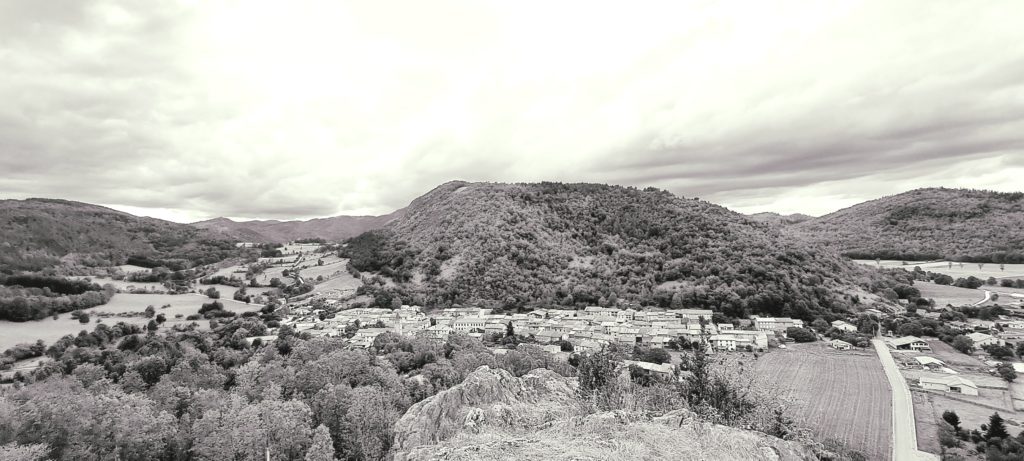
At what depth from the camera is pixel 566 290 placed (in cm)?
6344

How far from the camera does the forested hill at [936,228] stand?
7725 centimetres

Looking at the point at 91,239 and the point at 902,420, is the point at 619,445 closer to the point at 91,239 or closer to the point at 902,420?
the point at 902,420

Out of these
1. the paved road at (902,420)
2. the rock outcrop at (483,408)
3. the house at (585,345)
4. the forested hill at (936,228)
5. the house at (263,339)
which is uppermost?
the forested hill at (936,228)

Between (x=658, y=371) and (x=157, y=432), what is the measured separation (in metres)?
28.3

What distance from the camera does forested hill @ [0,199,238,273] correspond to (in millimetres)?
55375

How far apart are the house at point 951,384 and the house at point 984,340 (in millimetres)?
13193

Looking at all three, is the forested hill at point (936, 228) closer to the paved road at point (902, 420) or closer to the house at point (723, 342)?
the house at point (723, 342)

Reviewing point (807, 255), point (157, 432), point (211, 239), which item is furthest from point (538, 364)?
point (211, 239)

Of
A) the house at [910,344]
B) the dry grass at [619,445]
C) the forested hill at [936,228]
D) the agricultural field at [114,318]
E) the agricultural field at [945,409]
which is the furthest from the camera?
the forested hill at [936,228]

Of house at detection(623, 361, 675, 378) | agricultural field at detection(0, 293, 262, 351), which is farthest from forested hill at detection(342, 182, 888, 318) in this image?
house at detection(623, 361, 675, 378)

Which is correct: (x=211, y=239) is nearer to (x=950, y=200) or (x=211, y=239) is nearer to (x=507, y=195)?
(x=507, y=195)

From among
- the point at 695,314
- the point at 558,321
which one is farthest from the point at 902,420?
the point at 558,321

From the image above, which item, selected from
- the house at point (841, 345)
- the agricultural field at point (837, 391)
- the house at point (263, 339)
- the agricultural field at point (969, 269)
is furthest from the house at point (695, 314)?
the agricultural field at point (969, 269)

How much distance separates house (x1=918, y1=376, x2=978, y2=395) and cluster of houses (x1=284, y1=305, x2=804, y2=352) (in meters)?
11.6
